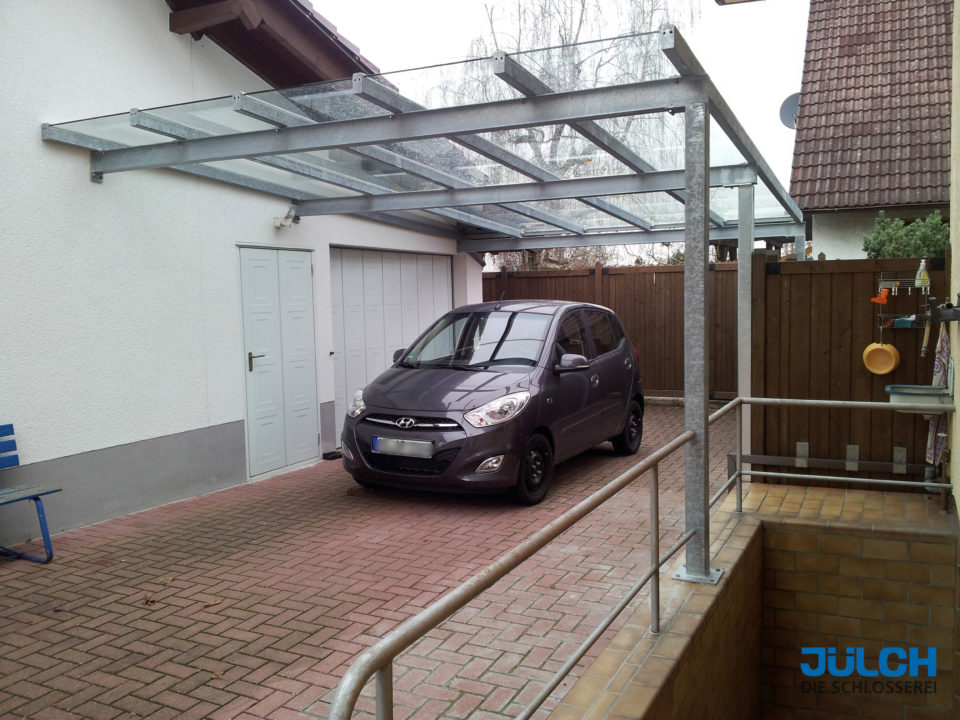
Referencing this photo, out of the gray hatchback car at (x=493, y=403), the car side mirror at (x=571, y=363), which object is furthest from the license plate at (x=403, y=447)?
the car side mirror at (x=571, y=363)

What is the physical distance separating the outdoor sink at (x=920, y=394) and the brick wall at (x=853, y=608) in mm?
946

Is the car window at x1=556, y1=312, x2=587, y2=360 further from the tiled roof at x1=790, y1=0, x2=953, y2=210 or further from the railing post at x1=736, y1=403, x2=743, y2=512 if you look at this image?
the tiled roof at x1=790, y1=0, x2=953, y2=210

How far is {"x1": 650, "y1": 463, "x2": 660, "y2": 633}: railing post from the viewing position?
3.61 metres

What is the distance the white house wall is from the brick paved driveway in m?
0.56

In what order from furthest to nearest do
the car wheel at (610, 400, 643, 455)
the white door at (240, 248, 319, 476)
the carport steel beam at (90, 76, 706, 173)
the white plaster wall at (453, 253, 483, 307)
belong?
the white plaster wall at (453, 253, 483, 307), the car wheel at (610, 400, 643, 455), the white door at (240, 248, 319, 476), the carport steel beam at (90, 76, 706, 173)

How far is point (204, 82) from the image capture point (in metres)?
7.70

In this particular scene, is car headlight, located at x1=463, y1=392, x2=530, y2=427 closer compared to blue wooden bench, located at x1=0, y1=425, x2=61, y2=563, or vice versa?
blue wooden bench, located at x1=0, y1=425, x2=61, y2=563

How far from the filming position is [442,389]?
6965 mm

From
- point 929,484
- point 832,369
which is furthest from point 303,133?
point 929,484

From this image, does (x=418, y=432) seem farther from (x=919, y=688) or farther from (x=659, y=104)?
(x=919, y=688)

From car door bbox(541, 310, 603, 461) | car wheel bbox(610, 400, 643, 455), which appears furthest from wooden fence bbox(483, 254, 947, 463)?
car wheel bbox(610, 400, 643, 455)

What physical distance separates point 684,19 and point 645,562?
Answer: 1377 centimetres

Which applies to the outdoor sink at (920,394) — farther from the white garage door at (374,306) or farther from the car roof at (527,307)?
the white garage door at (374,306)

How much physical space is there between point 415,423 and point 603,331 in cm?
281
